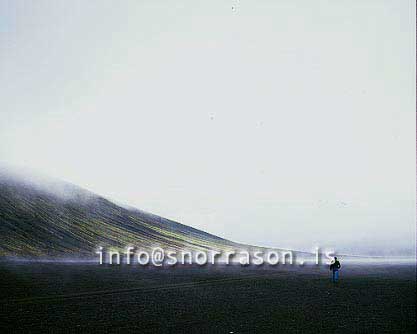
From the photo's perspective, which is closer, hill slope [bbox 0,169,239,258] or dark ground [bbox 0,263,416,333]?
dark ground [bbox 0,263,416,333]

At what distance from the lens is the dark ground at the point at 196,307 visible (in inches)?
707

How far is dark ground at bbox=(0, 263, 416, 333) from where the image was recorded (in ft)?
59.0

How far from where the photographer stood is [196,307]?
23.0 m

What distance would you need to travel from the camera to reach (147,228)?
114875 mm

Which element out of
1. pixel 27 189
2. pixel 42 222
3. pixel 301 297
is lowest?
pixel 301 297

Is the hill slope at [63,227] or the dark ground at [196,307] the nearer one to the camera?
the dark ground at [196,307]

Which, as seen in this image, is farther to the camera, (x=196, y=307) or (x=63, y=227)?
(x=63, y=227)

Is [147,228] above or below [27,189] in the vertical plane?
below

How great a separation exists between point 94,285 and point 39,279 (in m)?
6.64

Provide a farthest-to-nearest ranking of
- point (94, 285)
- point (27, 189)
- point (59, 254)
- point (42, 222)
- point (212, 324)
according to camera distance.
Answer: point (27, 189) < point (42, 222) < point (59, 254) < point (94, 285) < point (212, 324)

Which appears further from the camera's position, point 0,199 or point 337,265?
point 0,199

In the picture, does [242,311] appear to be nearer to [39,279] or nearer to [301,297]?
[301,297]

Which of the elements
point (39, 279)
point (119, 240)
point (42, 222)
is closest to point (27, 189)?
point (42, 222)

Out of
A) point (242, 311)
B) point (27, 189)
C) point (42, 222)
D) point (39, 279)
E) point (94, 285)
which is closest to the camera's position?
point (242, 311)
